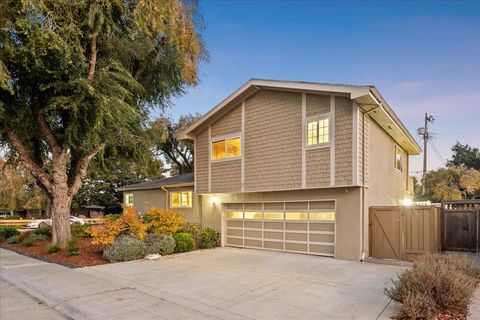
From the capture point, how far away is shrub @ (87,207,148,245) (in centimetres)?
1073

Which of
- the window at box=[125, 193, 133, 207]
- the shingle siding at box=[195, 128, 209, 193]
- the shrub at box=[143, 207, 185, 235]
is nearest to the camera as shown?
the shrub at box=[143, 207, 185, 235]

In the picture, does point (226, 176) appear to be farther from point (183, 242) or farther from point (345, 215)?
point (345, 215)

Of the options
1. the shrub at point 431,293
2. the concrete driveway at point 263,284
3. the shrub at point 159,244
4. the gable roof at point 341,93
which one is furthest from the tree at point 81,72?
the shrub at point 431,293

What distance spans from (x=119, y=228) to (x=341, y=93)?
868cm

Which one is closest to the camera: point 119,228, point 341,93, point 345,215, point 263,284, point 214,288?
point 214,288

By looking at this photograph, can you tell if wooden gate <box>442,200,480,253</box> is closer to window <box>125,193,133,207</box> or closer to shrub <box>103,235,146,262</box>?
shrub <box>103,235,146,262</box>

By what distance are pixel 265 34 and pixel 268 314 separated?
598 inches

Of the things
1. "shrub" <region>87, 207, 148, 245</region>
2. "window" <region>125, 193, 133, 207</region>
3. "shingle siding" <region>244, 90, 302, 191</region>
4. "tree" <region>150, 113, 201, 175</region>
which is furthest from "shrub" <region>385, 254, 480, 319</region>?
"tree" <region>150, 113, 201, 175</region>

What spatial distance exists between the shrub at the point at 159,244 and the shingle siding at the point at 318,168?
5.35 m

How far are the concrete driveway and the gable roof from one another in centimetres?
502

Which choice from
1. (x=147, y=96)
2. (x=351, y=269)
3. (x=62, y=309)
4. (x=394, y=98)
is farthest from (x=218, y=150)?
(x=394, y=98)

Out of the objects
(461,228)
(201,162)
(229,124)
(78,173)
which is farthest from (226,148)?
(461,228)

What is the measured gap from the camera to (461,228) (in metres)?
→ 11.5

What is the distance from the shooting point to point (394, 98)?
22.1 m
